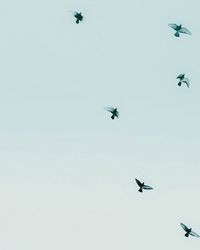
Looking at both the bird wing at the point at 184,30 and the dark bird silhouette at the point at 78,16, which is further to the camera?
the bird wing at the point at 184,30

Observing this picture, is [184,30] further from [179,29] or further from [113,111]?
[113,111]

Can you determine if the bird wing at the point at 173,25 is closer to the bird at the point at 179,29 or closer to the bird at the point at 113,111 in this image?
the bird at the point at 179,29

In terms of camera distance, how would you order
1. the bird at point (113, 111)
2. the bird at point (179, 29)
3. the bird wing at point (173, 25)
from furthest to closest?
the bird at point (113, 111)
the bird wing at point (173, 25)
the bird at point (179, 29)

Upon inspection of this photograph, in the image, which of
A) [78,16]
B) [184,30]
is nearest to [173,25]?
[184,30]

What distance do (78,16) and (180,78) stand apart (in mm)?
9368

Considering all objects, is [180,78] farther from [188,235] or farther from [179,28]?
[188,235]

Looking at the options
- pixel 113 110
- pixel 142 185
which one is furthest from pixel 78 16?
pixel 142 185

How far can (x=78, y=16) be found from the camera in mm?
45062

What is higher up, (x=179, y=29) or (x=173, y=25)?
(x=173, y=25)

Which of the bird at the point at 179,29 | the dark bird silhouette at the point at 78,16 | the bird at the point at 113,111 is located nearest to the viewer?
the dark bird silhouette at the point at 78,16

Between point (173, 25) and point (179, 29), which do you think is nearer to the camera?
point (179, 29)

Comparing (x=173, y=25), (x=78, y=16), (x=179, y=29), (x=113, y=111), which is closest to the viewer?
(x=78, y=16)

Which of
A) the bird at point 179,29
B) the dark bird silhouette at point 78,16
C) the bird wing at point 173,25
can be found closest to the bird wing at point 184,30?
the bird at point 179,29

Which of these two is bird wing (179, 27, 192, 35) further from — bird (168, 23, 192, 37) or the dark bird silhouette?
the dark bird silhouette
